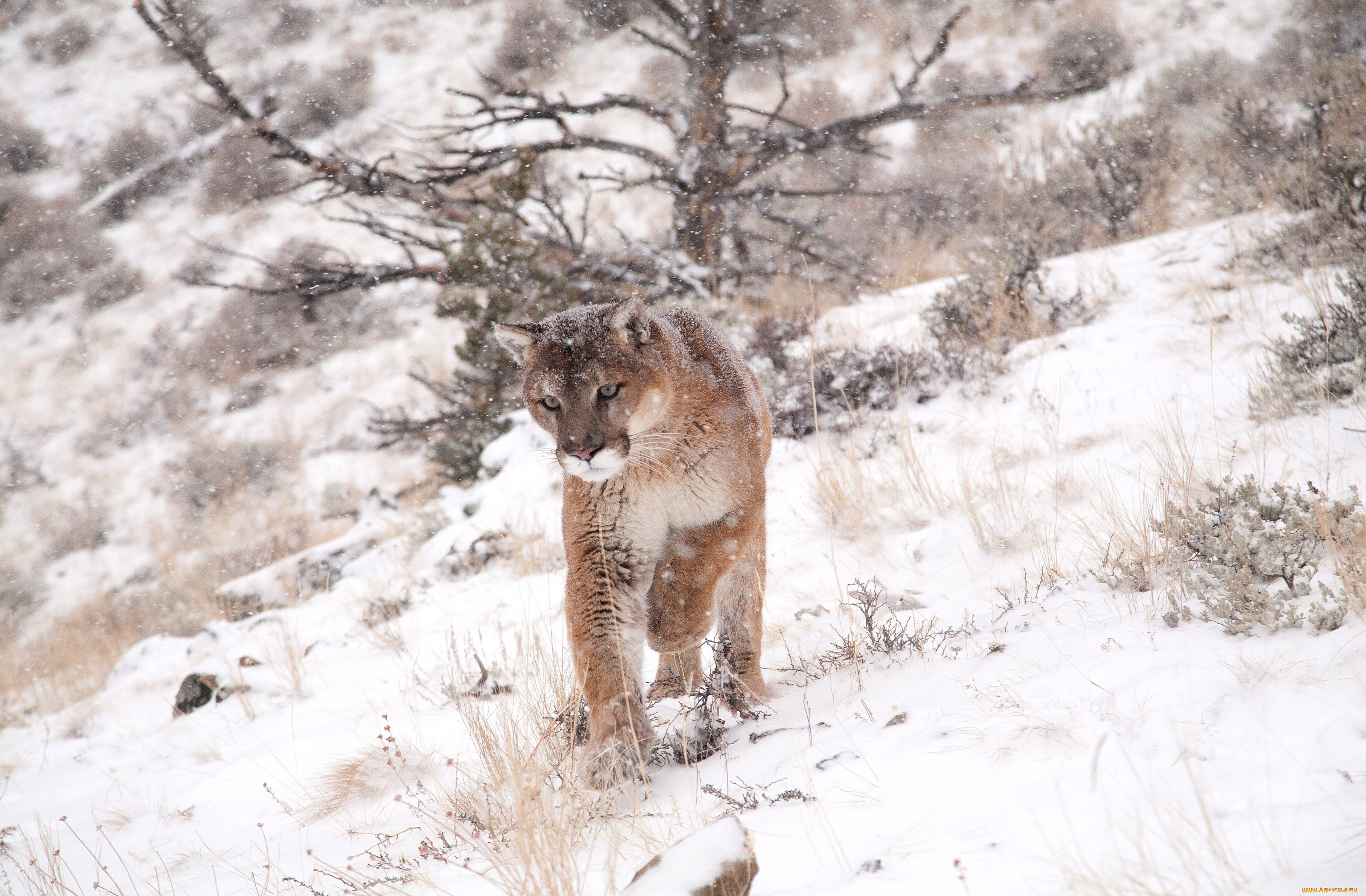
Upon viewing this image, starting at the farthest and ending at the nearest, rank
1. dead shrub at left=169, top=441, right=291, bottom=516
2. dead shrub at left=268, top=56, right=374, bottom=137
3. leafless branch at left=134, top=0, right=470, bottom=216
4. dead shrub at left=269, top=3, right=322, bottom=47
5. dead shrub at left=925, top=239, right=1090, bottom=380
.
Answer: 1. dead shrub at left=269, top=3, right=322, bottom=47
2. dead shrub at left=268, top=56, right=374, bottom=137
3. dead shrub at left=169, top=441, right=291, bottom=516
4. leafless branch at left=134, top=0, right=470, bottom=216
5. dead shrub at left=925, top=239, right=1090, bottom=380

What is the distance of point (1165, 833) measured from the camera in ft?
5.02

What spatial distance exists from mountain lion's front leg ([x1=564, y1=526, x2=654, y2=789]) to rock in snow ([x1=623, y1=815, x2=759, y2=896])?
0.99 meters

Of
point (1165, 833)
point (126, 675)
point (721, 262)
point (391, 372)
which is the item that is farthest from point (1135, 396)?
point (391, 372)

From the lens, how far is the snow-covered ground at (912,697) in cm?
173

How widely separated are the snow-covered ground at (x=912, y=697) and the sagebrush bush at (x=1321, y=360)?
0.17 metres

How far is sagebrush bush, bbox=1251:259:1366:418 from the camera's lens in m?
4.15

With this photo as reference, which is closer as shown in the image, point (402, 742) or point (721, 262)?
point (402, 742)

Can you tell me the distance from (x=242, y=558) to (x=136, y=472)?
6.99 meters

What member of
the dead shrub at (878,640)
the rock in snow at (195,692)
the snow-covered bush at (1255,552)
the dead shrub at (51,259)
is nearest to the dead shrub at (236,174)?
the dead shrub at (51,259)

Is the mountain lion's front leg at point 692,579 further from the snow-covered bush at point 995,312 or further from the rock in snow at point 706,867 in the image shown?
the snow-covered bush at point 995,312

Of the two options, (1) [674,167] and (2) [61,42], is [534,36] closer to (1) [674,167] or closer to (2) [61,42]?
(2) [61,42]

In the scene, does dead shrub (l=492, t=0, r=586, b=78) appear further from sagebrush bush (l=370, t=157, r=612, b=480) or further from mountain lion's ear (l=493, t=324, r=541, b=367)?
mountain lion's ear (l=493, t=324, r=541, b=367)

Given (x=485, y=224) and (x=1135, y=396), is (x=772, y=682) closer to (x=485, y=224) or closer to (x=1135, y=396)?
(x=1135, y=396)

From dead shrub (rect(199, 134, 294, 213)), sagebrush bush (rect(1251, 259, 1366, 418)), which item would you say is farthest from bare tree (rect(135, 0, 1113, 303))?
dead shrub (rect(199, 134, 294, 213))
